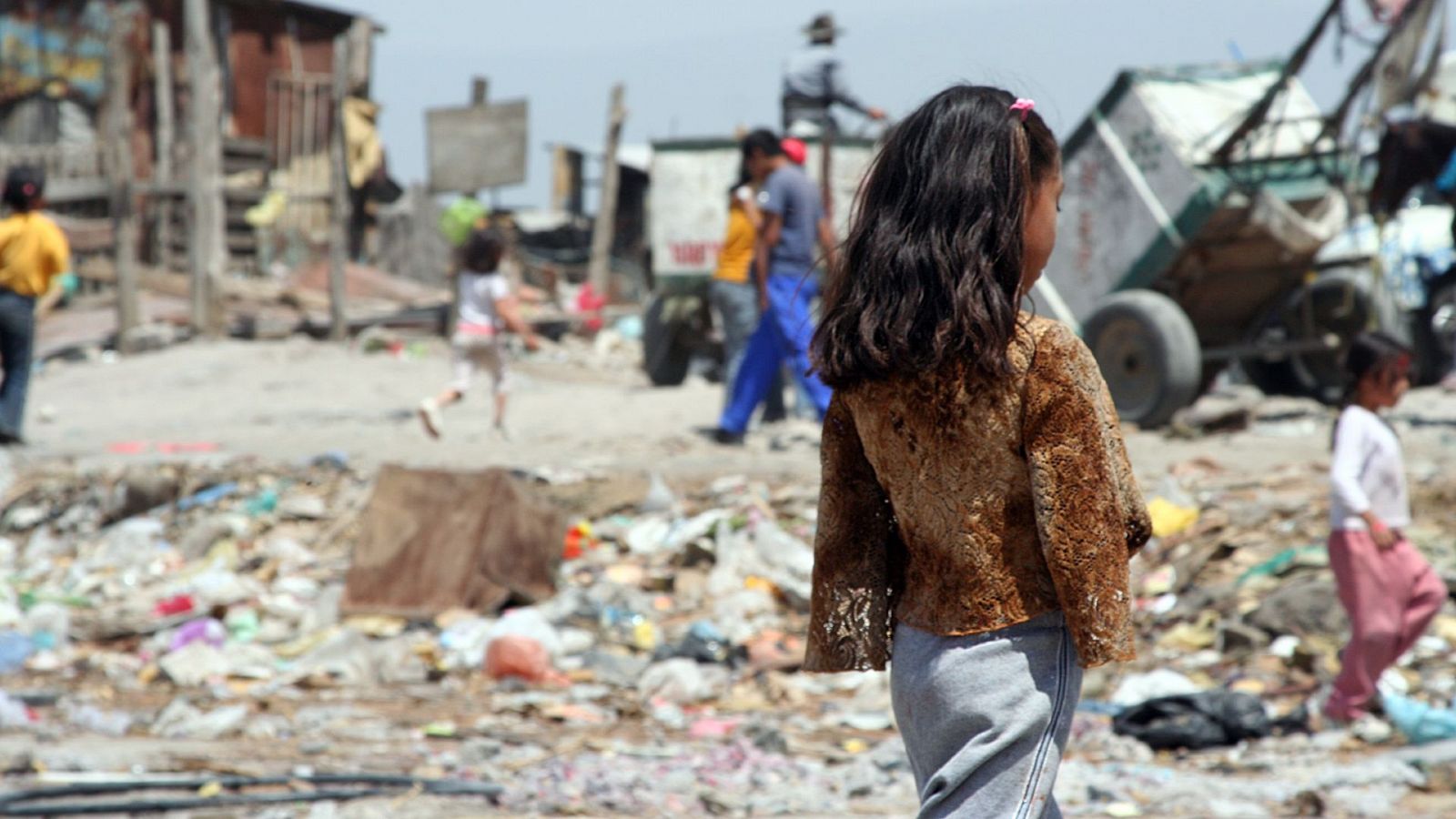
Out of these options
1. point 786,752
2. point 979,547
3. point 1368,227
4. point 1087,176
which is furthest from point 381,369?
point 979,547

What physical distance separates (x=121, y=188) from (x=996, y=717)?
44.0 feet

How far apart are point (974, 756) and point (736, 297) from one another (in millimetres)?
6694

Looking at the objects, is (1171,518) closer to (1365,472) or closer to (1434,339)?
(1365,472)

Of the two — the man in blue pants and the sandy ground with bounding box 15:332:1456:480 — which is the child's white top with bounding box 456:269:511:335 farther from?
the man in blue pants

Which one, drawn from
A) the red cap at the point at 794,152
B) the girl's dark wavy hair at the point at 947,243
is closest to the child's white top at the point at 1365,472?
the girl's dark wavy hair at the point at 947,243

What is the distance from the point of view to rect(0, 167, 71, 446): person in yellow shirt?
9367 millimetres

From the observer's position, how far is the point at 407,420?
10.8 meters

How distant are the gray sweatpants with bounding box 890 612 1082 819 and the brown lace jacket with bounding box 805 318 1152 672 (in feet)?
0.11

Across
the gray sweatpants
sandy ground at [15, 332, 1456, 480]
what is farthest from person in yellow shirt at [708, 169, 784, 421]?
the gray sweatpants

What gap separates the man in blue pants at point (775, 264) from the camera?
8406mm

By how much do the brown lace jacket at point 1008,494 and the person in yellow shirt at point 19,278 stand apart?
799 cm

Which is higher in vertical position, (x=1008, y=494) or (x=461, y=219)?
(x=1008, y=494)

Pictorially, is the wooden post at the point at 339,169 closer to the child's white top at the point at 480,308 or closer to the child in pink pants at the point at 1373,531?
the child's white top at the point at 480,308

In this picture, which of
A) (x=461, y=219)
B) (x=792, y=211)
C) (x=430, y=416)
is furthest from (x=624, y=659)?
(x=461, y=219)
